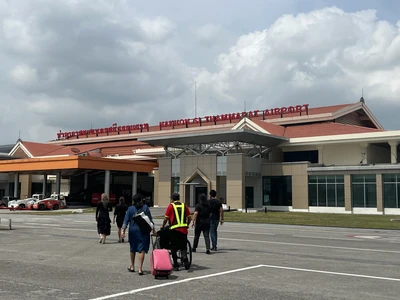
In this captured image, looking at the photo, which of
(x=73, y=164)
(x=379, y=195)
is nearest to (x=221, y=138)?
(x=379, y=195)

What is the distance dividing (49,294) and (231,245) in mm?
9166

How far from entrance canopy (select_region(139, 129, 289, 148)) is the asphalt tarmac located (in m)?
30.3

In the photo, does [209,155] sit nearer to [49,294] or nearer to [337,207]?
[337,207]

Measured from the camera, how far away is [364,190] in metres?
45.5

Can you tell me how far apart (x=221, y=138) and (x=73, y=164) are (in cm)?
1869

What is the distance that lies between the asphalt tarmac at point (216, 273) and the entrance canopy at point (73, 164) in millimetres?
39673

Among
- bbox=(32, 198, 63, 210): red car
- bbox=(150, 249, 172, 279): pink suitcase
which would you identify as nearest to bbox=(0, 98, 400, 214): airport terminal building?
bbox=(32, 198, 63, 210): red car

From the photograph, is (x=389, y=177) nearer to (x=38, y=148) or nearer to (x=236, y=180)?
(x=236, y=180)

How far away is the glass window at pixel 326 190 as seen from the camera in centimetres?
4694

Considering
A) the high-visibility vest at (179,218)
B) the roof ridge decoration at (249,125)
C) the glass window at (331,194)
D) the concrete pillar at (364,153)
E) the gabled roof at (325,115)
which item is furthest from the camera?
the gabled roof at (325,115)

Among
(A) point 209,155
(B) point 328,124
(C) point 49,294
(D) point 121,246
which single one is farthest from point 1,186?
(C) point 49,294

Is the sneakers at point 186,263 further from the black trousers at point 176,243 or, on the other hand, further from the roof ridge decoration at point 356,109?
the roof ridge decoration at point 356,109

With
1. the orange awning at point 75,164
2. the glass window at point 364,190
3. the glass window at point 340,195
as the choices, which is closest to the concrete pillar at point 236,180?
the glass window at point 340,195

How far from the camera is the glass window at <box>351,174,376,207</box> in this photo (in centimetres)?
4494
